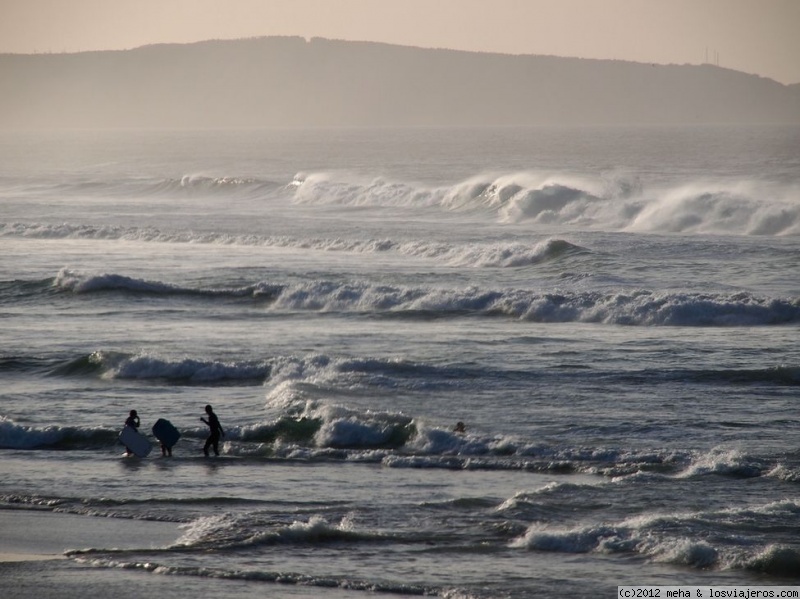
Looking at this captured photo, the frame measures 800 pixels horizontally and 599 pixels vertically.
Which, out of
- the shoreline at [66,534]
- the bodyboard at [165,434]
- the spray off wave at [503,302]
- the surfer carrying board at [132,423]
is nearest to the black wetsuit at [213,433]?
the bodyboard at [165,434]

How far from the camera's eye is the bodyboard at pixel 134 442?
21.3 meters

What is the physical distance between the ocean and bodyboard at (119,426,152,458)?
6.8 inches

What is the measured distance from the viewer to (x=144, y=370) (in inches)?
1086

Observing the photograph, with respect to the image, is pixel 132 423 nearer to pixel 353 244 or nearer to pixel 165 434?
pixel 165 434

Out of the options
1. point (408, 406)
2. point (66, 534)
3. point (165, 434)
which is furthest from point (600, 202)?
point (66, 534)

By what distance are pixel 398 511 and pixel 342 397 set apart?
24.4 ft

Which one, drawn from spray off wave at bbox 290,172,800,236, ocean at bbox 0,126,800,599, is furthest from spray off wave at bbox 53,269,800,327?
spray off wave at bbox 290,172,800,236

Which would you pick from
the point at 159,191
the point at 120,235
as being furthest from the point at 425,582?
the point at 159,191

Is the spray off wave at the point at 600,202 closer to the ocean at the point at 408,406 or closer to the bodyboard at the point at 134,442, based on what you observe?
the ocean at the point at 408,406

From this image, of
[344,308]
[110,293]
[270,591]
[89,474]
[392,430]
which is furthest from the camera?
[110,293]

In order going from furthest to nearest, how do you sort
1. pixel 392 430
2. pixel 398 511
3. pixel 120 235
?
pixel 120 235
pixel 392 430
pixel 398 511

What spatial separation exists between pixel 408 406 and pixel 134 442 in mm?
5465

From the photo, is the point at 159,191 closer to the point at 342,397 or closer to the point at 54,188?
the point at 54,188

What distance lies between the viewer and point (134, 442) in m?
21.4
